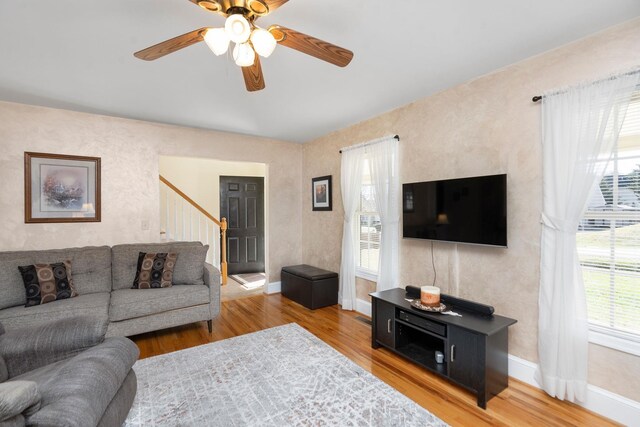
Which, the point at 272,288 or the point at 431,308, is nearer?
the point at 431,308

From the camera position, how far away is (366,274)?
3.68 m

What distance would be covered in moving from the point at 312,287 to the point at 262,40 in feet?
9.91

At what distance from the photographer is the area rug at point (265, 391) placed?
1.82 m

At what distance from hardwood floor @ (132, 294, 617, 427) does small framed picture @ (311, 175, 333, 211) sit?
1.46 meters

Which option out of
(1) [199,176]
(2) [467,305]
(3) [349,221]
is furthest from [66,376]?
(1) [199,176]

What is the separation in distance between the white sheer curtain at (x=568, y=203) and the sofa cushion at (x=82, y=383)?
2.69m

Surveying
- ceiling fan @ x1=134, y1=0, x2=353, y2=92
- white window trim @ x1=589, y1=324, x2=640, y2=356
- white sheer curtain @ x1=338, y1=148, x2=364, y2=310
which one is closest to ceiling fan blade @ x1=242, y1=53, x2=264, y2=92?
ceiling fan @ x1=134, y1=0, x2=353, y2=92

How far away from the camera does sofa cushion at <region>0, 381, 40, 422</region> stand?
0.97 meters

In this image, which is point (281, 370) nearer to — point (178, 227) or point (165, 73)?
point (165, 73)

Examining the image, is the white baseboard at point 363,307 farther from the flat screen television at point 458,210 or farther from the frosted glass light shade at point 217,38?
the frosted glass light shade at point 217,38

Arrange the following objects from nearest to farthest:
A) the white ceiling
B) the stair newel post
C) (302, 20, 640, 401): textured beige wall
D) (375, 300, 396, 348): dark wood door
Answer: the white ceiling
(302, 20, 640, 401): textured beige wall
(375, 300, 396, 348): dark wood door
the stair newel post

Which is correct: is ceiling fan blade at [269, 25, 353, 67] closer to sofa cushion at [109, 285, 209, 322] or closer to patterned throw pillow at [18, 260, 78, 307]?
sofa cushion at [109, 285, 209, 322]

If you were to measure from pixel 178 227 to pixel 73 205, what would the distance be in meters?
1.49

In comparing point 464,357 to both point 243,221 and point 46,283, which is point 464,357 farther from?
point 243,221
